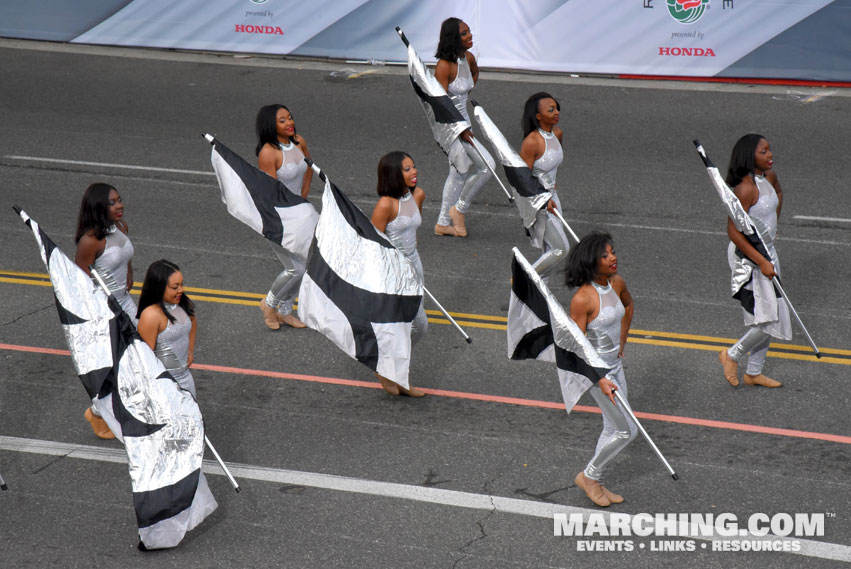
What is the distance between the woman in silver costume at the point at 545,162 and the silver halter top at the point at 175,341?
3.74 meters

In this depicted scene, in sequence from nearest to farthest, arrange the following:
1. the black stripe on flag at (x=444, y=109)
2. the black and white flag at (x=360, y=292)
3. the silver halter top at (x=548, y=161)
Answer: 1. the black and white flag at (x=360, y=292)
2. the silver halter top at (x=548, y=161)
3. the black stripe on flag at (x=444, y=109)

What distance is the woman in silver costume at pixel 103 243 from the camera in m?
8.29

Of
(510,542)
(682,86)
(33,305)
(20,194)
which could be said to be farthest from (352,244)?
(682,86)

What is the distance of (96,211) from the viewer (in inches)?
326

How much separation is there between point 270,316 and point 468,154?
3022 millimetres

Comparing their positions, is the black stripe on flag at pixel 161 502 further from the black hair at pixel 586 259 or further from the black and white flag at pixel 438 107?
the black and white flag at pixel 438 107

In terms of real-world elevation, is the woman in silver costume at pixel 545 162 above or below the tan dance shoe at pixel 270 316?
above

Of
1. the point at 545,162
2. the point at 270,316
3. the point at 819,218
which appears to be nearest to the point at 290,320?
the point at 270,316

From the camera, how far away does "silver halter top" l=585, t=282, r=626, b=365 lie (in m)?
7.37

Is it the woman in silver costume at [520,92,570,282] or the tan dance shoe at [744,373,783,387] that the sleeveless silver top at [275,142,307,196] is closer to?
the woman in silver costume at [520,92,570,282]

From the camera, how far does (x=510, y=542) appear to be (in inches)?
281

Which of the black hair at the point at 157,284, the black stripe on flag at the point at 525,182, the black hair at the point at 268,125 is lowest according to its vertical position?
the black hair at the point at 157,284

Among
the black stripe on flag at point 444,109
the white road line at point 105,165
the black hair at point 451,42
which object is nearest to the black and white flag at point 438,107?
the black stripe on flag at point 444,109

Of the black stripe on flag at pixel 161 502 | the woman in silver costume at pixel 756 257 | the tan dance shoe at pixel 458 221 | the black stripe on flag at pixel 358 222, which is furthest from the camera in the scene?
the tan dance shoe at pixel 458 221
